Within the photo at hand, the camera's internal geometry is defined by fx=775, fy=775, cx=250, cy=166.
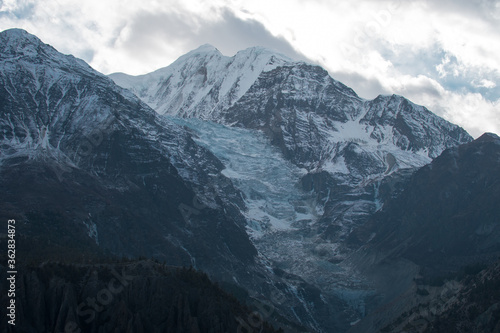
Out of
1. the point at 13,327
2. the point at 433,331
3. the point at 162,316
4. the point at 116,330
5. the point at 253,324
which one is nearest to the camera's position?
the point at 13,327

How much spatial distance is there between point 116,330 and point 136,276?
16.4 meters

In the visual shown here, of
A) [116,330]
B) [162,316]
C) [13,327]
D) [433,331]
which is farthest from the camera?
[433,331]

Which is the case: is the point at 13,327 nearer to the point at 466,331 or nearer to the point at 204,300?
the point at 204,300

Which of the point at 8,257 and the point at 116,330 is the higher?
the point at 8,257

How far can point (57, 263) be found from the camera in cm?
14562

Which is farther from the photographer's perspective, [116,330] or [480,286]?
[480,286]

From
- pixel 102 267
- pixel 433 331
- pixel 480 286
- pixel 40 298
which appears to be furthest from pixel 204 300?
pixel 480 286

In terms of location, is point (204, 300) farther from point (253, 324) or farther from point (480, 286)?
point (480, 286)

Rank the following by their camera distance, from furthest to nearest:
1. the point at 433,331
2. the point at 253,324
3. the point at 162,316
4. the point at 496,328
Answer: the point at 433,331 → the point at 496,328 → the point at 253,324 → the point at 162,316

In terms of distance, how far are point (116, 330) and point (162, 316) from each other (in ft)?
36.2

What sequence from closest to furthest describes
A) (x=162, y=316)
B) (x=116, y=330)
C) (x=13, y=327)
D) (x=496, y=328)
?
(x=13, y=327), (x=116, y=330), (x=162, y=316), (x=496, y=328)

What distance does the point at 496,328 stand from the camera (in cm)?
17100

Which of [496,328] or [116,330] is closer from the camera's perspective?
[116,330]

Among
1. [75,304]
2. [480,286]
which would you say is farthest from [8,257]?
[480,286]
